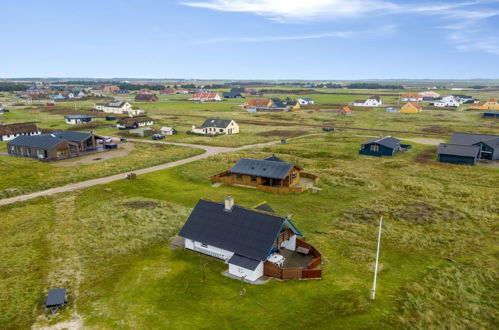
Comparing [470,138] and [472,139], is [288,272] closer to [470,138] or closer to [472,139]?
[472,139]

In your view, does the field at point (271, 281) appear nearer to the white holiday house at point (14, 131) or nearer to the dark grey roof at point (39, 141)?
the dark grey roof at point (39, 141)

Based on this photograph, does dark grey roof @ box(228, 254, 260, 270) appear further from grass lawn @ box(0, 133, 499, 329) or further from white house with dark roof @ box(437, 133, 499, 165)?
white house with dark roof @ box(437, 133, 499, 165)

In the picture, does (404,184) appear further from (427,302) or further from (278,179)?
(427,302)

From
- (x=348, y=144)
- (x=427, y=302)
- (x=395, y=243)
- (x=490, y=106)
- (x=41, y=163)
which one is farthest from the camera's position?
(x=490, y=106)

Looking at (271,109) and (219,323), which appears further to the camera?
(271,109)

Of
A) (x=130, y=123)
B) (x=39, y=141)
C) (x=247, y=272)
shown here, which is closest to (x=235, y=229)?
(x=247, y=272)

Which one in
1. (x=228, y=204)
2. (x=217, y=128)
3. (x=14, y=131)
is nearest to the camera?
(x=228, y=204)

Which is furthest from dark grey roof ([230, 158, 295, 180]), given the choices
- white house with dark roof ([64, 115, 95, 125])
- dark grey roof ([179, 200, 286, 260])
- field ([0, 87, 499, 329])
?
white house with dark roof ([64, 115, 95, 125])

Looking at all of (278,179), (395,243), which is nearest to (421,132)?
(278,179)
